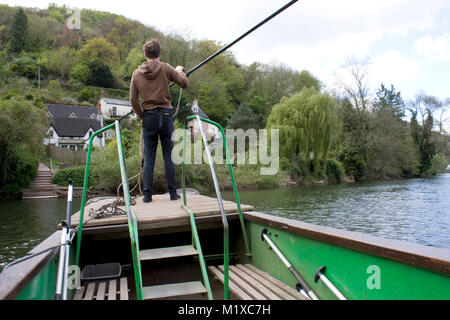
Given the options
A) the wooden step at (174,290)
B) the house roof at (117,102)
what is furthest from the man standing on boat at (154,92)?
the house roof at (117,102)

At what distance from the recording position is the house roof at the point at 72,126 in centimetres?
4194

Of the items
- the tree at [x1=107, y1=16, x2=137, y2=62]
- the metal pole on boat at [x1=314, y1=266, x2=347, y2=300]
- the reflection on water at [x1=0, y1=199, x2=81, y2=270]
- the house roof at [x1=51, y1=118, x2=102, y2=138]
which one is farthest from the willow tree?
the tree at [x1=107, y1=16, x2=137, y2=62]

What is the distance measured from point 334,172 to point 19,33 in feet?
196

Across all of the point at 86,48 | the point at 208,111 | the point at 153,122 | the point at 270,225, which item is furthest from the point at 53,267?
the point at 86,48

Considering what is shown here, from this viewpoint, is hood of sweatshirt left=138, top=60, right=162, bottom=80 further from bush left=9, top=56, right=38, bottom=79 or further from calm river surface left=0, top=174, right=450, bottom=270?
bush left=9, top=56, right=38, bottom=79

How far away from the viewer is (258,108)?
52688mm

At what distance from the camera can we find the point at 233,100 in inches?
2431

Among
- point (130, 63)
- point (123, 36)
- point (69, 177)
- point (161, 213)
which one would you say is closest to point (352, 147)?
point (69, 177)

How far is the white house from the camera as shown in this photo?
41.7 metres

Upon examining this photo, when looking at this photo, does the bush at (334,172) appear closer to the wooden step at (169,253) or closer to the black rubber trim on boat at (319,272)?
the wooden step at (169,253)

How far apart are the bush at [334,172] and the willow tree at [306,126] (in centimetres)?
224

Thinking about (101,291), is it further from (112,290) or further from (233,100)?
(233,100)

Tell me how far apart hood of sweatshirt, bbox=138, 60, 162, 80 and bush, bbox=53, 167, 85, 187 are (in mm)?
23099
